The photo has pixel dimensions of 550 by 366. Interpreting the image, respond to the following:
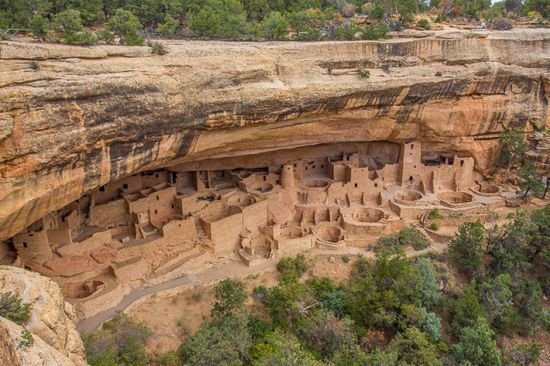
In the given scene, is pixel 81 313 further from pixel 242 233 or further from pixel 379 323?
pixel 379 323

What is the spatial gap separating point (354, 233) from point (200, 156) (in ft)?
21.4

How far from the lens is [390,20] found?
22.0 meters

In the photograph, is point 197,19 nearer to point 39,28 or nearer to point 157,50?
point 39,28

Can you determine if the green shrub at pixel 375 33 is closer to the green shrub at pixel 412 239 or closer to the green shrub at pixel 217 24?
the green shrub at pixel 217 24

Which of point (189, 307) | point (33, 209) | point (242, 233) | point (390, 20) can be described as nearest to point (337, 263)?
point (242, 233)

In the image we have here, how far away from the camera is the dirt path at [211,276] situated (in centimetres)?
1217

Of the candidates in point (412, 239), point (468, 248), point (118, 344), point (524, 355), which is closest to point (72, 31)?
point (118, 344)

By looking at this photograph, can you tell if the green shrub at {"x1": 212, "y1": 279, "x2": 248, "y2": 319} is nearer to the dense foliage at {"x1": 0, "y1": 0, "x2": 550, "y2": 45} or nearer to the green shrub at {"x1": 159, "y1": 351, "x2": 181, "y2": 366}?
the green shrub at {"x1": 159, "y1": 351, "x2": 181, "y2": 366}

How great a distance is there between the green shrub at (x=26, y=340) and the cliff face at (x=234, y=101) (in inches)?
176

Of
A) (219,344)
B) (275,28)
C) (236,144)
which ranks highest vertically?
(275,28)

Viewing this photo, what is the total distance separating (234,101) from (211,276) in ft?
18.8

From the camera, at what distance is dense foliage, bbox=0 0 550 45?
13258 mm

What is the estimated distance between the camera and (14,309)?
6176 mm

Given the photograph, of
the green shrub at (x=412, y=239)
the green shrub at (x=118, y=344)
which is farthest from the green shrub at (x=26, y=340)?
the green shrub at (x=412, y=239)
